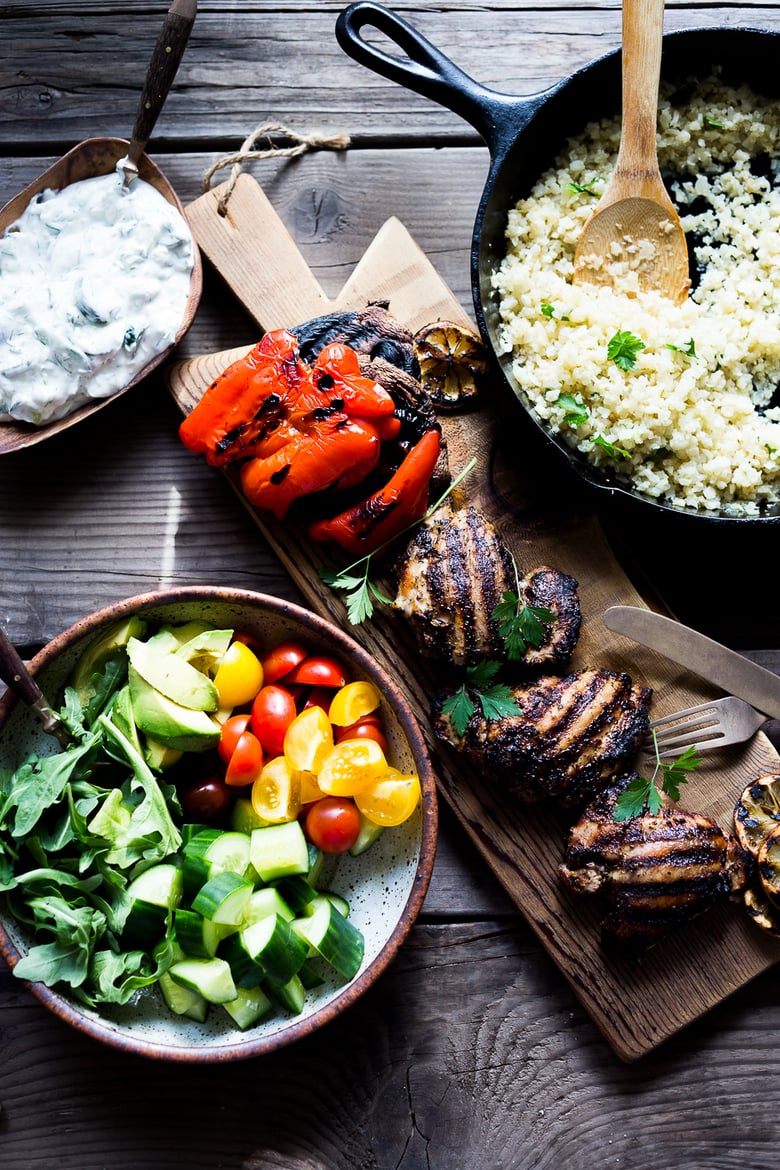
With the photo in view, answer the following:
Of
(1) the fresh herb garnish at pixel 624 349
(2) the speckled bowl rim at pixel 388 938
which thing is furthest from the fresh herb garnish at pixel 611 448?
(2) the speckled bowl rim at pixel 388 938

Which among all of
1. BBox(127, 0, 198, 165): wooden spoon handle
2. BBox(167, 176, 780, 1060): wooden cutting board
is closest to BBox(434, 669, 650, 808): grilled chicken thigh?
BBox(167, 176, 780, 1060): wooden cutting board

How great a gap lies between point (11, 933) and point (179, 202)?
199 centimetres

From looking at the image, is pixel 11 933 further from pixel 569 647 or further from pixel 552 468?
pixel 552 468

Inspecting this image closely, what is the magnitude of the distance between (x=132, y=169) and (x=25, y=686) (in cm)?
147

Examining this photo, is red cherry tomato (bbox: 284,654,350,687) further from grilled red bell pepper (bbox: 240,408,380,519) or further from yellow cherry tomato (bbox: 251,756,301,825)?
grilled red bell pepper (bbox: 240,408,380,519)

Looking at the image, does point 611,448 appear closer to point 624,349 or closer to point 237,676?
point 624,349

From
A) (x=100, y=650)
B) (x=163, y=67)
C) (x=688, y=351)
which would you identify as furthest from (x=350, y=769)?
(x=163, y=67)

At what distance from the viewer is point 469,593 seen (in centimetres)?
235

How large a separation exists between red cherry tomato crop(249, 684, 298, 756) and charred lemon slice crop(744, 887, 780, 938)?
1273 millimetres

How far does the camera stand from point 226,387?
2352 millimetres

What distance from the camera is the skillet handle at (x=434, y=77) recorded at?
7.63 ft

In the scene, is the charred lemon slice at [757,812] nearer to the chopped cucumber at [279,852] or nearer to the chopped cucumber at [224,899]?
the chopped cucumber at [279,852]

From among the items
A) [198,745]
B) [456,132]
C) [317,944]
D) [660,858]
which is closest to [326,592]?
[198,745]

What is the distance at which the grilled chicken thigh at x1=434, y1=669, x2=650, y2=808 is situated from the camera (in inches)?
91.9
